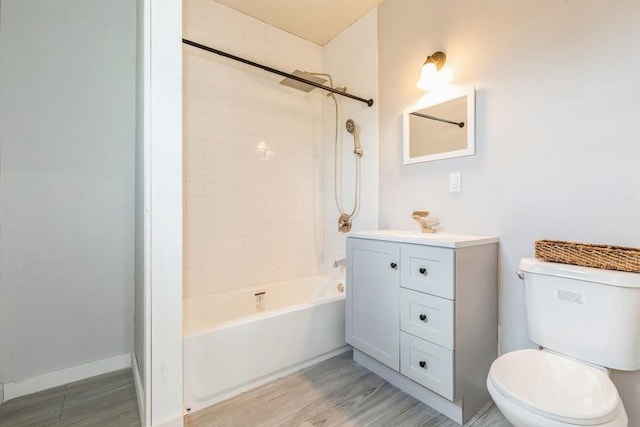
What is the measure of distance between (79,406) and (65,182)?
48.9 inches

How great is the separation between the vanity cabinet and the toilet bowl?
267mm

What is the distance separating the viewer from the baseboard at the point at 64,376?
1.60m

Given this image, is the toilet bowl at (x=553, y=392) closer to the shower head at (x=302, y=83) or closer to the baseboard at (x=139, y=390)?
the baseboard at (x=139, y=390)

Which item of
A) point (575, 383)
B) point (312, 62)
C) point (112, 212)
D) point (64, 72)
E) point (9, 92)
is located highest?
point (312, 62)

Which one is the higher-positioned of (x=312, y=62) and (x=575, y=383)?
(x=312, y=62)

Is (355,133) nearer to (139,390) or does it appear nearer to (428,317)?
(428,317)

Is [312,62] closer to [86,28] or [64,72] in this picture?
[86,28]

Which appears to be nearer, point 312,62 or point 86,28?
point 86,28

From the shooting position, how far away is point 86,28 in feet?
5.85

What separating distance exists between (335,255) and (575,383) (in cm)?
186

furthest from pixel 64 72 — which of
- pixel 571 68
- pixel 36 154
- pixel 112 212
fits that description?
pixel 571 68

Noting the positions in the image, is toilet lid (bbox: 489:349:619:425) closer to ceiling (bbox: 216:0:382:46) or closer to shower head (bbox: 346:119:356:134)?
shower head (bbox: 346:119:356:134)

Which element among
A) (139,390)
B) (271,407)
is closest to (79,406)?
(139,390)

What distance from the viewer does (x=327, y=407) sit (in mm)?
1530
